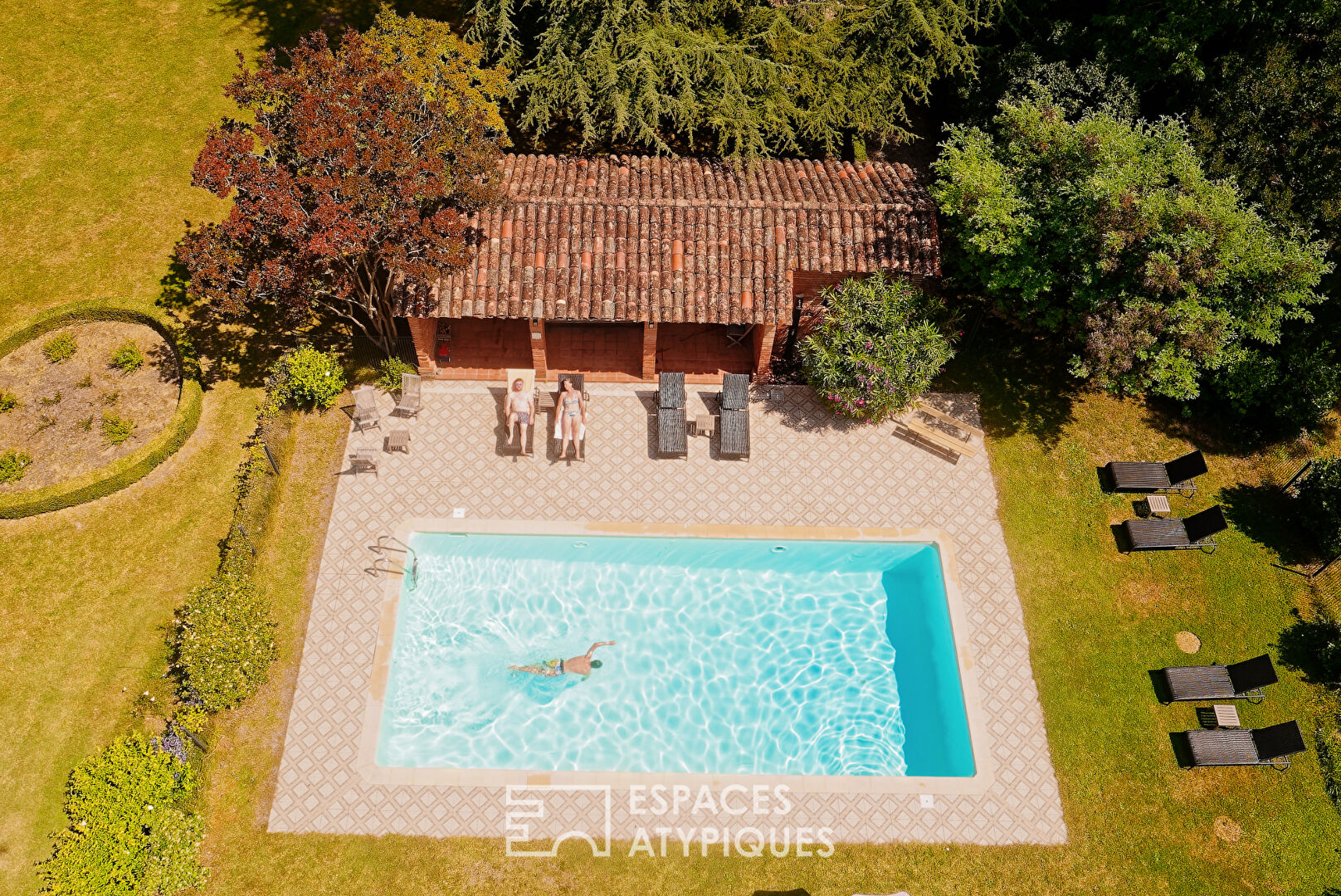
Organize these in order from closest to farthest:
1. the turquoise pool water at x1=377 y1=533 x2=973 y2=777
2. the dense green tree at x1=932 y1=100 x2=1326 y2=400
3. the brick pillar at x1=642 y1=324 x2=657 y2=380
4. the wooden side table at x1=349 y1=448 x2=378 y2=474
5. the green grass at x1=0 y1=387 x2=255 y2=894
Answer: the green grass at x1=0 y1=387 x2=255 y2=894, the turquoise pool water at x1=377 y1=533 x2=973 y2=777, the dense green tree at x1=932 y1=100 x2=1326 y2=400, the wooden side table at x1=349 y1=448 x2=378 y2=474, the brick pillar at x1=642 y1=324 x2=657 y2=380

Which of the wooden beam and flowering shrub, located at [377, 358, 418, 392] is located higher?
the wooden beam

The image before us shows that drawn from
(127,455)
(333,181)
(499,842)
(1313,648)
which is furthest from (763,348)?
(127,455)

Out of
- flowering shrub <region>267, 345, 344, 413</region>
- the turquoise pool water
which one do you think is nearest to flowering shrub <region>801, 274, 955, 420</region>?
the turquoise pool water

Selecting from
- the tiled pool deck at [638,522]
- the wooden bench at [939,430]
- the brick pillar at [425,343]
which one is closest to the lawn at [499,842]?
the tiled pool deck at [638,522]

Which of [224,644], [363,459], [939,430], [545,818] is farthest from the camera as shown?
[939,430]

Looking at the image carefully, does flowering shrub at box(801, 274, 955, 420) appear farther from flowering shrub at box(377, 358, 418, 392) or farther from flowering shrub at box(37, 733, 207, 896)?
flowering shrub at box(37, 733, 207, 896)

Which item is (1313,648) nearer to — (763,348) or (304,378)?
(763,348)

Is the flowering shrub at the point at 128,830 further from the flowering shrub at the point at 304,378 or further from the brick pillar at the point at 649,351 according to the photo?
the brick pillar at the point at 649,351
